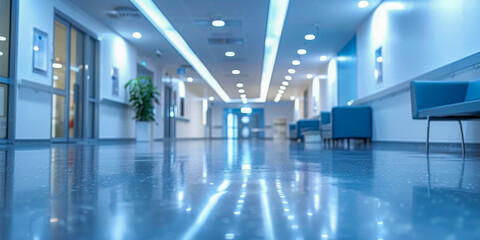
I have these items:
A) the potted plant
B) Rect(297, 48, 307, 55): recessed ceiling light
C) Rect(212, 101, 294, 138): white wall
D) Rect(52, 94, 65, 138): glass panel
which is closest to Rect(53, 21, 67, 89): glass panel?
Rect(52, 94, 65, 138): glass panel

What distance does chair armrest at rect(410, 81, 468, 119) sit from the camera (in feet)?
13.2

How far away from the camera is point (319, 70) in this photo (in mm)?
13031

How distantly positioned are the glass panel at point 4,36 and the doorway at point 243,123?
2061cm

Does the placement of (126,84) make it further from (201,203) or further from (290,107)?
(290,107)

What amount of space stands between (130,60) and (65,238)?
10.4 meters

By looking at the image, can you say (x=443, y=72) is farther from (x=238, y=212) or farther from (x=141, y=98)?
(x=141, y=98)

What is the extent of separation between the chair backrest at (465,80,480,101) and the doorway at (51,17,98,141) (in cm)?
641

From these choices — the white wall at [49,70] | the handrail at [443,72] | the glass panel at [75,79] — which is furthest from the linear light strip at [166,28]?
the handrail at [443,72]

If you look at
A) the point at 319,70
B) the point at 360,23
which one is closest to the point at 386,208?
the point at 360,23

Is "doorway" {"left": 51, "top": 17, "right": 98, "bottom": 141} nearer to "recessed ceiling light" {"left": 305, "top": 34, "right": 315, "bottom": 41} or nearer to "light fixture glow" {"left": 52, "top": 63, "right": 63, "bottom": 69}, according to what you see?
Answer: "light fixture glow" {"left": 52, "top": 63, "right": 63, "bottom": 69}

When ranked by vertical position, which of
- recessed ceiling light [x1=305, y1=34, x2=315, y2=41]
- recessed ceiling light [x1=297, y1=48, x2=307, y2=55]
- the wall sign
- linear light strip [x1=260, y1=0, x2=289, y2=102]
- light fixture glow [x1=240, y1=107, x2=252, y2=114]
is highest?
linear light strip [x1=260, y1=0, x2=289, y2=102]

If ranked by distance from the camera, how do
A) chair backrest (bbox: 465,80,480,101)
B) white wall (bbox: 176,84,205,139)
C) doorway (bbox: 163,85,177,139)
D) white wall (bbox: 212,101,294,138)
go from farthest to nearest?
white wall (bbox: 212,101,294,138)
white wall (bbox: 176,84,205,139)
doorway (bbox: 163,85,177,139)
chair backrest (bbox: 465,80,480,101)

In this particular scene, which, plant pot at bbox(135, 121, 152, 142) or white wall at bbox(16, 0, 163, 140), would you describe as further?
plant pot at bbox(135, 121, 152, 142)

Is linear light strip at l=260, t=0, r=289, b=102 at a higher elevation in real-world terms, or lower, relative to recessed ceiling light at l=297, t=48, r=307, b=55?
higher
